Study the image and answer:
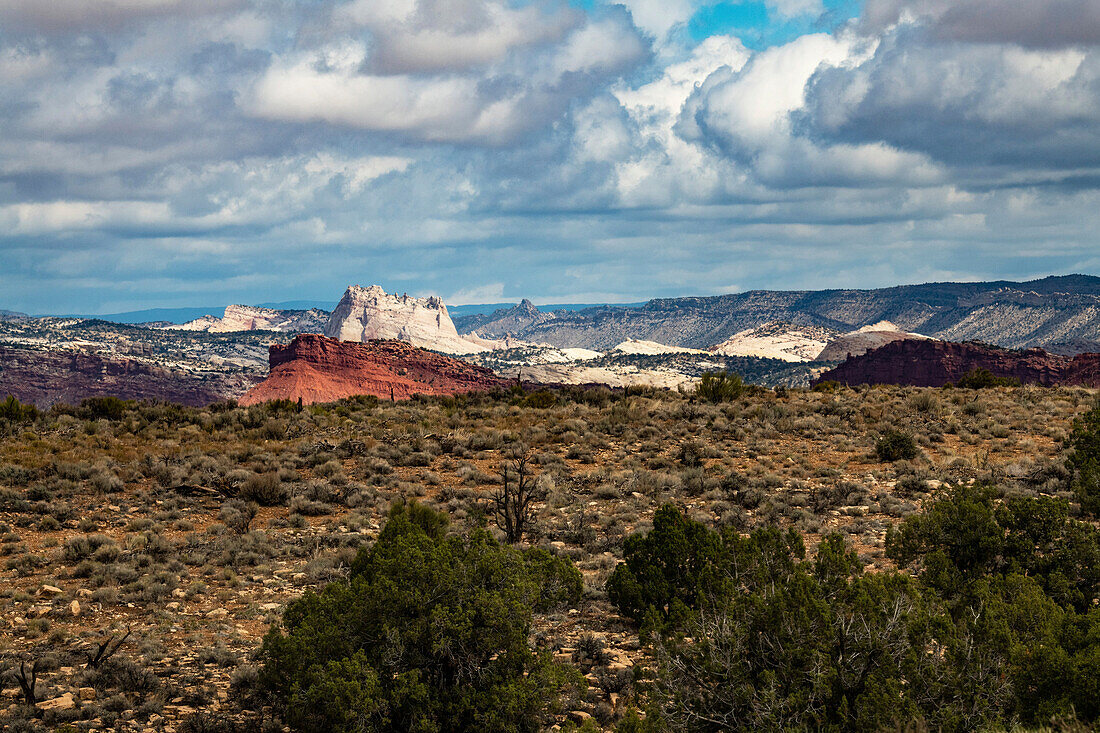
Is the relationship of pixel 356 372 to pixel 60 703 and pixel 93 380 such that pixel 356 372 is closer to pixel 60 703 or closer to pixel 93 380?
pixel 93 380

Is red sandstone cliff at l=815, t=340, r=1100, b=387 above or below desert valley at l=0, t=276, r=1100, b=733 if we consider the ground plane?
below

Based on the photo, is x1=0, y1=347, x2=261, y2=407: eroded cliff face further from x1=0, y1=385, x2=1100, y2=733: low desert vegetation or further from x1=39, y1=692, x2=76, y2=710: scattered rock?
x1=39, y1=692, x2=76, y2=710: scattered rock

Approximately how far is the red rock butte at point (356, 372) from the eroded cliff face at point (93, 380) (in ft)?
70.1

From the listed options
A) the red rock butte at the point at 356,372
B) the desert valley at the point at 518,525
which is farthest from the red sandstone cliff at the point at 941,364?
the desert valley at the point at 518,525

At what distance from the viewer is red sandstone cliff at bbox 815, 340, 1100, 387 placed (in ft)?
388

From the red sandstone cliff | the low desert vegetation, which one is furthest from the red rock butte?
the low desert vegetation

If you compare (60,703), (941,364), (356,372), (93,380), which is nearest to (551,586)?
(60,703)

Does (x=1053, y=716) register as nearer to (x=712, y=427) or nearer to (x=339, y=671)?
(x=339, y=671)

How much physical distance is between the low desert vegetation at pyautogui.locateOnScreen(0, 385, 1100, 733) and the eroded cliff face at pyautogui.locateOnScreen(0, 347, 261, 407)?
13809 centimetres

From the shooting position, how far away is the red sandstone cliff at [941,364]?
11819 cm

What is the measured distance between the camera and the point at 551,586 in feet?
29.8

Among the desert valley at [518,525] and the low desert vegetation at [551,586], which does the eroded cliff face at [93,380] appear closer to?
the desert valley at [518,525]

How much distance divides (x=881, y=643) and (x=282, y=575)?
33.2ft

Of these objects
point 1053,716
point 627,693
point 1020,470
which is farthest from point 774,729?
point 1020,470
